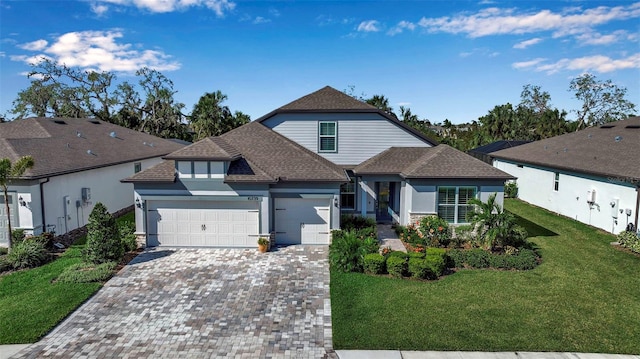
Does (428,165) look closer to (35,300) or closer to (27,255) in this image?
(35,300)

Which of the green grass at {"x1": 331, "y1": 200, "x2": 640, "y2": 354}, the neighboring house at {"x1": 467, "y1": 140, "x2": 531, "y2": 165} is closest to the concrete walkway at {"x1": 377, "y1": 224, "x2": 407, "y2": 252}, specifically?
the green grass at {"x1": 331, "y1": 200, "x2": 640, "y2": 354}

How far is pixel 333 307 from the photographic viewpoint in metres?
9.62

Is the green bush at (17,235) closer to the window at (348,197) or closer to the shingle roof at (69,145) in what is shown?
the shingle roof at (69,145)

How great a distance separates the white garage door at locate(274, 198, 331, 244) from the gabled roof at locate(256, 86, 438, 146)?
5792 millimetres

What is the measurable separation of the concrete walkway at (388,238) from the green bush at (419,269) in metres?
2.85

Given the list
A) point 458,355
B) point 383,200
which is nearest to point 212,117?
point 383,200

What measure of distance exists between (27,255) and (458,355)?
46.0 ft

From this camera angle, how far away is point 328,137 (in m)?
19.1

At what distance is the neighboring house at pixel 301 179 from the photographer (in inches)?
563

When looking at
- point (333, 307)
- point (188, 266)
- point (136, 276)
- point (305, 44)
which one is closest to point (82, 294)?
point (136, 276)

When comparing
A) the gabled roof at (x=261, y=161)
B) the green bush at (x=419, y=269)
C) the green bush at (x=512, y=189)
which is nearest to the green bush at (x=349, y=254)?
the green bush at (x=419, y=269)

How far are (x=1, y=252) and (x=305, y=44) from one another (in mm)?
18465

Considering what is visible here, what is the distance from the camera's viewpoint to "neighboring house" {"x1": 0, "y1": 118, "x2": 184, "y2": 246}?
1420cm

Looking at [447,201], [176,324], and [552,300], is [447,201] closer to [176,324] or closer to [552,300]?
[552,300]
